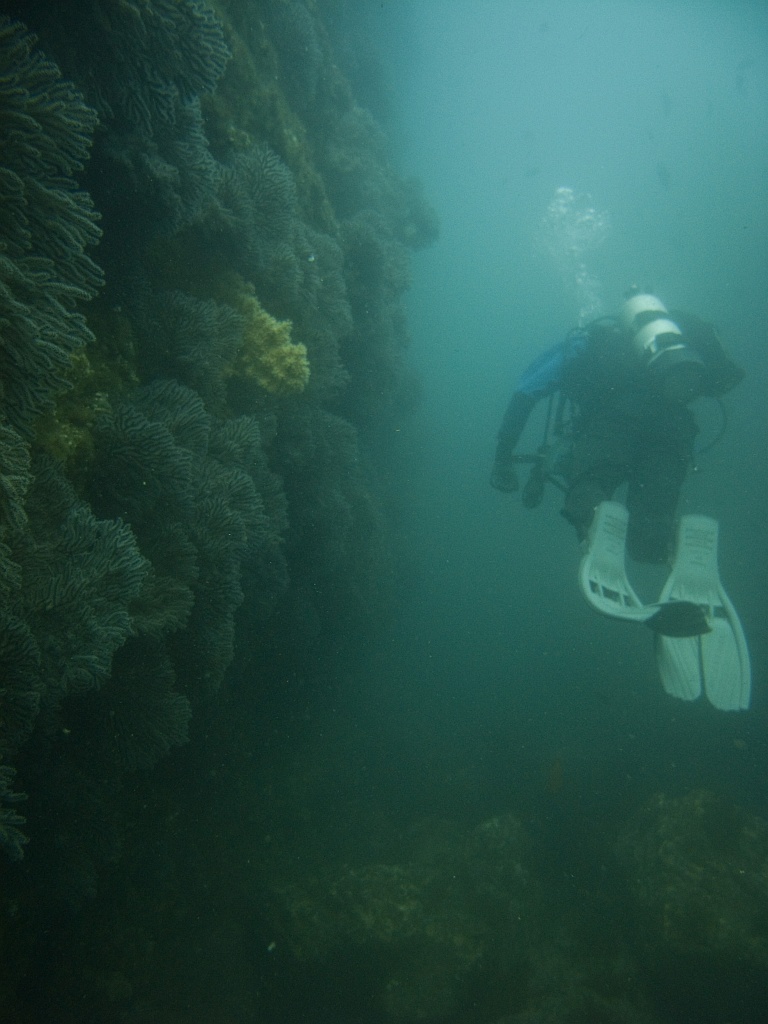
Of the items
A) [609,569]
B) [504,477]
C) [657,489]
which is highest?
[504,477]

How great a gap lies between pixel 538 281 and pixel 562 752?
102m

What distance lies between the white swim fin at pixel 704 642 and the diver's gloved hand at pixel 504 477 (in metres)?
2.17

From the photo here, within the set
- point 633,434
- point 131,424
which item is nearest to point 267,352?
point 131,424

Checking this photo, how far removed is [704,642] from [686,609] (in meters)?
0.82

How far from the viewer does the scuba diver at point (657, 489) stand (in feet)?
17.6

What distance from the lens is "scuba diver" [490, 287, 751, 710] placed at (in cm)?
535

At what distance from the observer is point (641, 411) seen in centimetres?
596

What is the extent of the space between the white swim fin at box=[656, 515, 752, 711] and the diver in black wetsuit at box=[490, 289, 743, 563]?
319 millimetres

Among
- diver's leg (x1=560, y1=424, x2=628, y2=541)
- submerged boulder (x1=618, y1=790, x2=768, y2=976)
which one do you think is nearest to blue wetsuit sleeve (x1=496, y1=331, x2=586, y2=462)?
diver's leg (x1=560, y1=424, x2=628, y2=541)

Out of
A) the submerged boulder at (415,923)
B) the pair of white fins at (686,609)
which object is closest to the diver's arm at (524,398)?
the pair of white fins at (686,609)

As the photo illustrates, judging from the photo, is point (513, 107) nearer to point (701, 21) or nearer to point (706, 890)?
point (701, 21)

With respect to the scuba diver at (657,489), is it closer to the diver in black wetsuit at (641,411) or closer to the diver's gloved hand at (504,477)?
the diver in black wetsuit at (641,411)

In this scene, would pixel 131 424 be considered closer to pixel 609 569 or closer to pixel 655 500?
pixel 609 569

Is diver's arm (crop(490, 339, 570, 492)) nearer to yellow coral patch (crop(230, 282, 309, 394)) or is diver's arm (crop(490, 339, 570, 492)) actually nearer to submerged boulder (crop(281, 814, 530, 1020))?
yellow coral patch (crop(230, 282, 309, 394))
